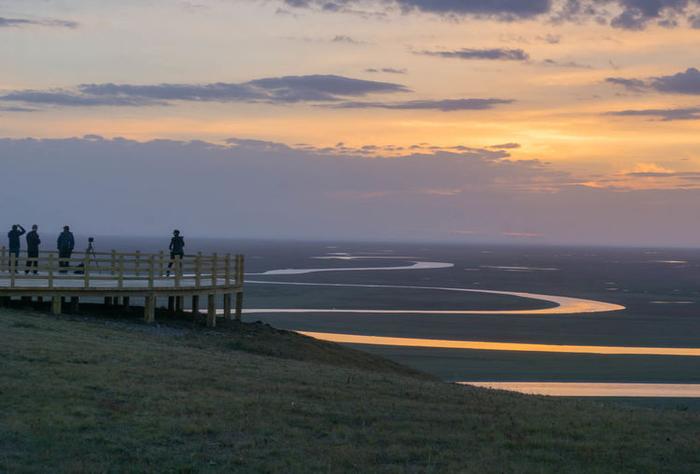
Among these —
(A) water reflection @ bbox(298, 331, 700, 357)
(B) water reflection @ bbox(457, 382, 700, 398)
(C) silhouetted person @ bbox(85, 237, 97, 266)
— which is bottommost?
(B) water reflection @ bbox(457, 382, 700, 398)

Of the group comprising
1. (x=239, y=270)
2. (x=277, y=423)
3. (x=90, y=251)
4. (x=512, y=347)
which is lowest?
(x=512, y=347)

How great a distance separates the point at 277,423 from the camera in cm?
1417

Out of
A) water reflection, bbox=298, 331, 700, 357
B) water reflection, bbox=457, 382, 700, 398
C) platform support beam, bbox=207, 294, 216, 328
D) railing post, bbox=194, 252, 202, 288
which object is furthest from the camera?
water reflection, bbox=298, 331, 700, 357

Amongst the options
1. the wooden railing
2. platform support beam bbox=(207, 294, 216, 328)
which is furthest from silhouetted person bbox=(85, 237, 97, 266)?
platform support beam bbox=(207, 294, 216, 328)

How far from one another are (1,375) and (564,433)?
30.9ft

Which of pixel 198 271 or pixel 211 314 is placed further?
pixel 211 314

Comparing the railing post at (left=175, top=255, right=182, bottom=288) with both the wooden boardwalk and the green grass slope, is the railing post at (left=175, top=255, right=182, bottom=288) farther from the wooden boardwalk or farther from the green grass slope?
the green grass slope

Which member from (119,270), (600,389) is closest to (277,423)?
(119,270)

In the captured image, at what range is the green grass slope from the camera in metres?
12.1

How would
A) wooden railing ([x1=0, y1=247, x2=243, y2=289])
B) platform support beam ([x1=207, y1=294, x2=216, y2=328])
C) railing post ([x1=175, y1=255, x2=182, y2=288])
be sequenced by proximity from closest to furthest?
wooden railing ([x1=0, y1=247, x2=243, y2=289]), railing post ([x1=175, y1=255, x2=182, y2=288]), platform support beam ([x1=207, y1=294, x2=216, y2=328])

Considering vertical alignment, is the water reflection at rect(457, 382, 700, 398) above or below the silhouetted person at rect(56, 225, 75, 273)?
below

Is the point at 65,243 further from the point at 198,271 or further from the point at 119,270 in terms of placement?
the point at 198,271

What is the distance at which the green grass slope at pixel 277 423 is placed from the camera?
12.1 m

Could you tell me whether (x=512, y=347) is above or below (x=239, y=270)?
below
